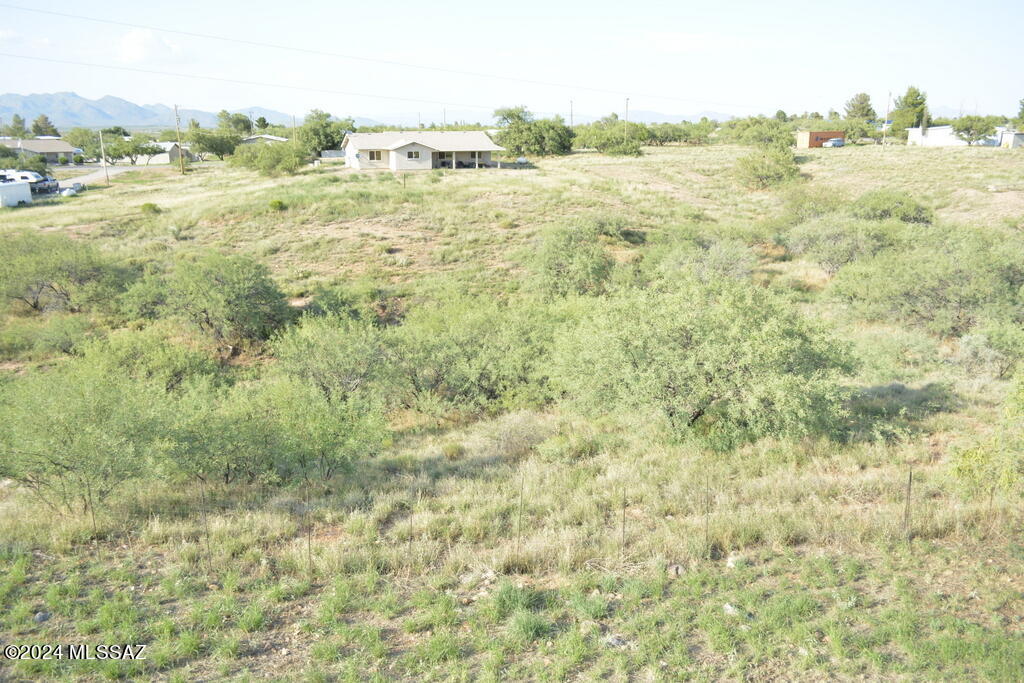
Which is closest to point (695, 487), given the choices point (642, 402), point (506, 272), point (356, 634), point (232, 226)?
point (642, 402)

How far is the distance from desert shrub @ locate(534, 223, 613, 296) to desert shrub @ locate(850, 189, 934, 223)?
15703 millimetres

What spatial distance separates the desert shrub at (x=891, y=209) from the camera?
36156 millimetres

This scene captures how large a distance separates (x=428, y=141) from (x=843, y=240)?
39647 mm

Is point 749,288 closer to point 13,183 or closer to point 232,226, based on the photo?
point 232,226

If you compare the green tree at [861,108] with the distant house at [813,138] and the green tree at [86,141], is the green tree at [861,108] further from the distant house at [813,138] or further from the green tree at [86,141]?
the green tree at [86,141]

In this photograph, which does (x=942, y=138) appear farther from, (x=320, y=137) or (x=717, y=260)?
(x=320, y=137)

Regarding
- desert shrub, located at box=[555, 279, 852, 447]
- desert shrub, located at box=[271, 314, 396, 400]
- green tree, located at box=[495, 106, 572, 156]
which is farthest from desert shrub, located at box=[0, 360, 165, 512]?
green tree, located at box=[495, 106, 572, 156]

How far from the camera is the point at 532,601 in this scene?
7.40 m

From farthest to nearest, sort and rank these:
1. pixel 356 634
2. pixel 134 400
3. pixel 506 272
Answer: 1. pixel 506 272
2. pixel 134 400
3. pixel 356 634

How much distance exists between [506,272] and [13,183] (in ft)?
132

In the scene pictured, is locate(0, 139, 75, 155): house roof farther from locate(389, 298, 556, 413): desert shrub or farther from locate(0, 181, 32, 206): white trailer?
locate(389, 298, 556, 413): desert shrub

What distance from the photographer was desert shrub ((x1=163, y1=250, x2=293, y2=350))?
936 inches

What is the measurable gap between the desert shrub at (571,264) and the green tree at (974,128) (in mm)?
68323

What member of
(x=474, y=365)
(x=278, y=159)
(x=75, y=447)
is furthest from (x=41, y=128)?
(x=75, y=447)
